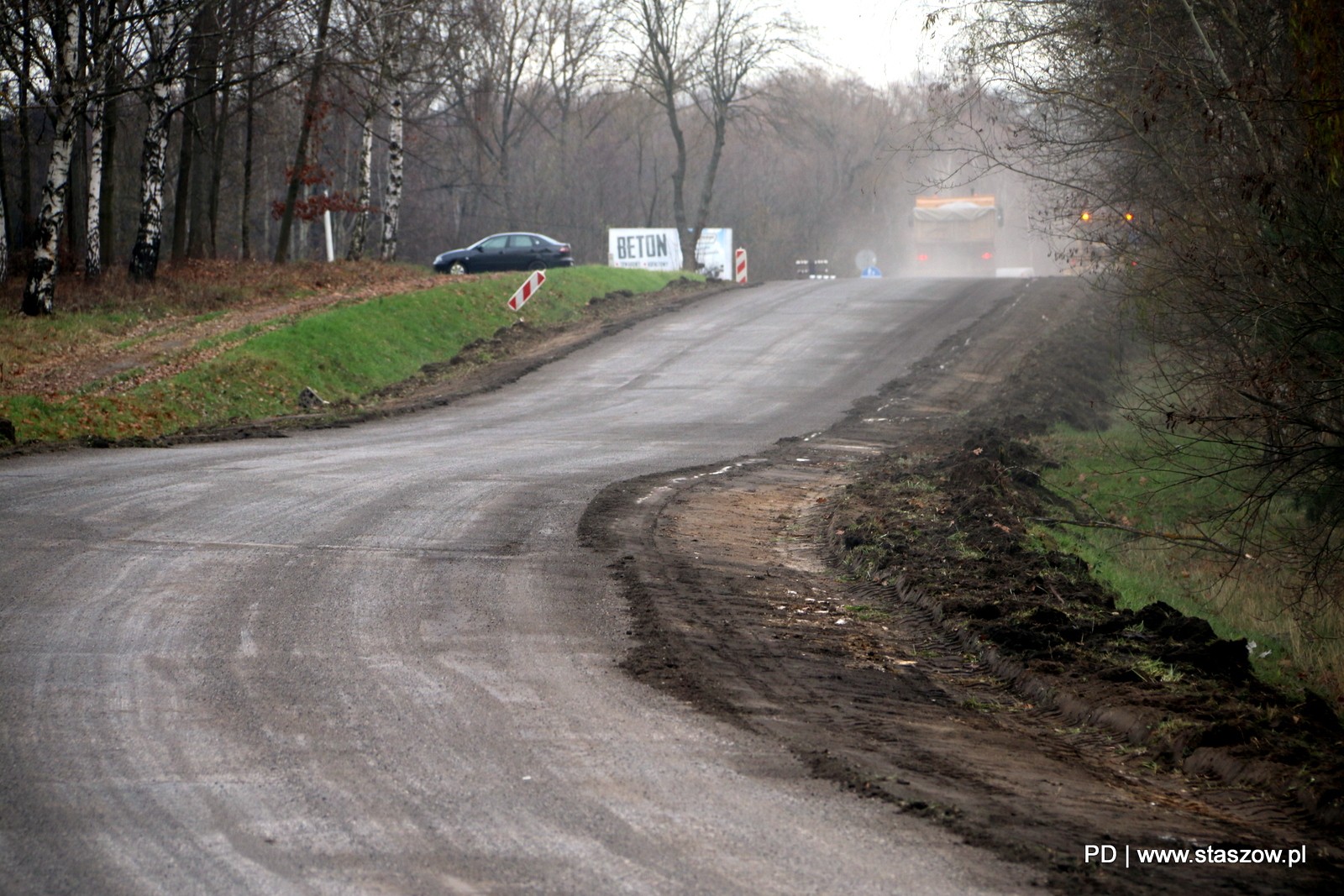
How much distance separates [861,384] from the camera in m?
21.0

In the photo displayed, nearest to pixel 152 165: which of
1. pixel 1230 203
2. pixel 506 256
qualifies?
pixel 506 256

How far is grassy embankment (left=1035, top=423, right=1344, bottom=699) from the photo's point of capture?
796 centimetres

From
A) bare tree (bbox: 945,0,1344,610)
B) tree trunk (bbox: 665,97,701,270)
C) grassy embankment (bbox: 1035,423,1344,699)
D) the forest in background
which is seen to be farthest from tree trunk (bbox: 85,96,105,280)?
tree trunk (bbox: 665,97,701,270)

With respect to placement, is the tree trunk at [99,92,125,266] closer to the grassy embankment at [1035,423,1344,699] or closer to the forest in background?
the forest in background

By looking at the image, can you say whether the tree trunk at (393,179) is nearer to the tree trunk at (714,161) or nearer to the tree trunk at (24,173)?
the tree trunk at (24,173)

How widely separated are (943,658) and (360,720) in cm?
350

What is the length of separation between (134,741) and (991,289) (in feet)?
102

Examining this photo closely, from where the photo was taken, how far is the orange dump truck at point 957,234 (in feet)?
170

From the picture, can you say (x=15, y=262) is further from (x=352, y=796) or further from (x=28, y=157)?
(x=352, y=796)

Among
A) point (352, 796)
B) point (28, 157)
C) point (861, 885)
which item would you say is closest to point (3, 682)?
point (352, 796)


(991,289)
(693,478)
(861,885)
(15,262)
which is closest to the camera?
(861,885)

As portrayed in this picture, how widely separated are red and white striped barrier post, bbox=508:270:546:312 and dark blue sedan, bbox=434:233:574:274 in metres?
9.23

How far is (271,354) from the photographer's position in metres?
19.5

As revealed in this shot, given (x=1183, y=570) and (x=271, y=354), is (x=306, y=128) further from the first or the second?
(x=1183, y=570)
